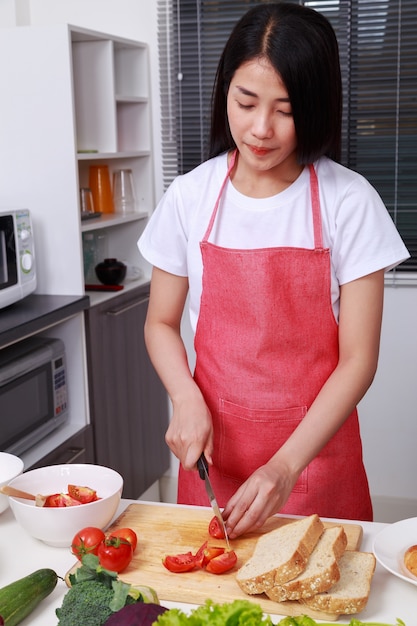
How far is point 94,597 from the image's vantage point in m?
0.91

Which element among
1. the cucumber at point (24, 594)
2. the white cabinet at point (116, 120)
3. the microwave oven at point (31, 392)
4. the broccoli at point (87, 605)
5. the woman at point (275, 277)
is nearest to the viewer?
the broccoli at point (87, 605)

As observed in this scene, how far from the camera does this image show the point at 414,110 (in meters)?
2.93

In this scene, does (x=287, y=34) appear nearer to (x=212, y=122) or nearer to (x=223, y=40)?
(x=212, y=122)

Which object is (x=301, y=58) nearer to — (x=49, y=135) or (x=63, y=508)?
(x=63, y=508)

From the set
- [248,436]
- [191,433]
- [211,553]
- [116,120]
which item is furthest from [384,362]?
[211,553]

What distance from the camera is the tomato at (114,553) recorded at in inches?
43.6

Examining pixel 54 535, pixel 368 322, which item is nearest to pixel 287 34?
pixel 368 322

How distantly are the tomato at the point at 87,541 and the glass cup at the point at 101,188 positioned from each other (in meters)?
2.07

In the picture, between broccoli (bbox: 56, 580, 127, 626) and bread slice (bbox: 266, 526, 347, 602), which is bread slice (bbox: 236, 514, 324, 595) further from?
broccoli (bbox: 56, 580, 127, 626)

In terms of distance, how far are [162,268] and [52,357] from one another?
38.9 inches

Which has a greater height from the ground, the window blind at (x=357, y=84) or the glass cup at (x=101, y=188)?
the window blind at (x=357, y=84)

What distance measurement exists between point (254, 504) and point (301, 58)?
0.70 metres

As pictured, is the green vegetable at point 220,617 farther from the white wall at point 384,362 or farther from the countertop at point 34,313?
the white wall at point 384,362

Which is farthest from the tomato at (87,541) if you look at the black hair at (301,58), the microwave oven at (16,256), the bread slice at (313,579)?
the microwave oven at (16,256)
